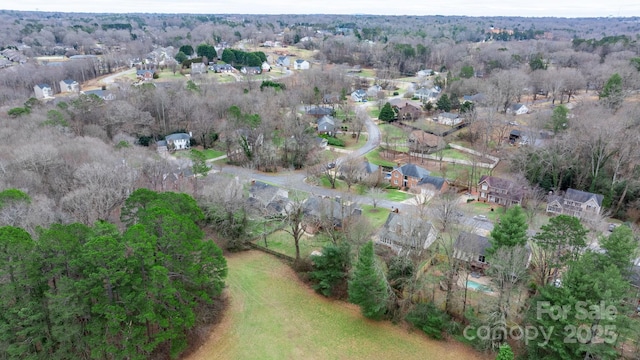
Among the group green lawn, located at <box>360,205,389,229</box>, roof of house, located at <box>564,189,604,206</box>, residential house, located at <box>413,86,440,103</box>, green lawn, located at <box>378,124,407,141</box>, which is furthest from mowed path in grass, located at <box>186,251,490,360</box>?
residential house, located at <box>413,86,440,103</box>

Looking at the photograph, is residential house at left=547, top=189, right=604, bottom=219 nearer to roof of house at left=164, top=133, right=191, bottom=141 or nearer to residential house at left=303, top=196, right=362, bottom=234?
residential house at left=303, top=196, right=362, bottom=234

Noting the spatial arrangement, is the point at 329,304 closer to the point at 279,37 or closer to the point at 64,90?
the point at 64,90

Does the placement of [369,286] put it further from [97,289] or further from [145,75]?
[145,75]

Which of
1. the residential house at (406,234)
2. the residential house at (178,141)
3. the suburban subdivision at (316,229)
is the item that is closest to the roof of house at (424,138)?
the suburban subdivision at (316,229)

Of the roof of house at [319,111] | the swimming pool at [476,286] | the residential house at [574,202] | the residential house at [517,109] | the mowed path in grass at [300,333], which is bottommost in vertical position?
the mowed path in grass at [300,333]

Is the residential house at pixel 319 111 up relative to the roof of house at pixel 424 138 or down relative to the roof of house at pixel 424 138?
up

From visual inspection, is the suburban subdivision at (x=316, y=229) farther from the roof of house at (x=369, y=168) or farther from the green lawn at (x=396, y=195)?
the green lawn at (x=396, y=195)

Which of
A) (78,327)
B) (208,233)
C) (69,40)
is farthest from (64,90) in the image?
(78,327)
